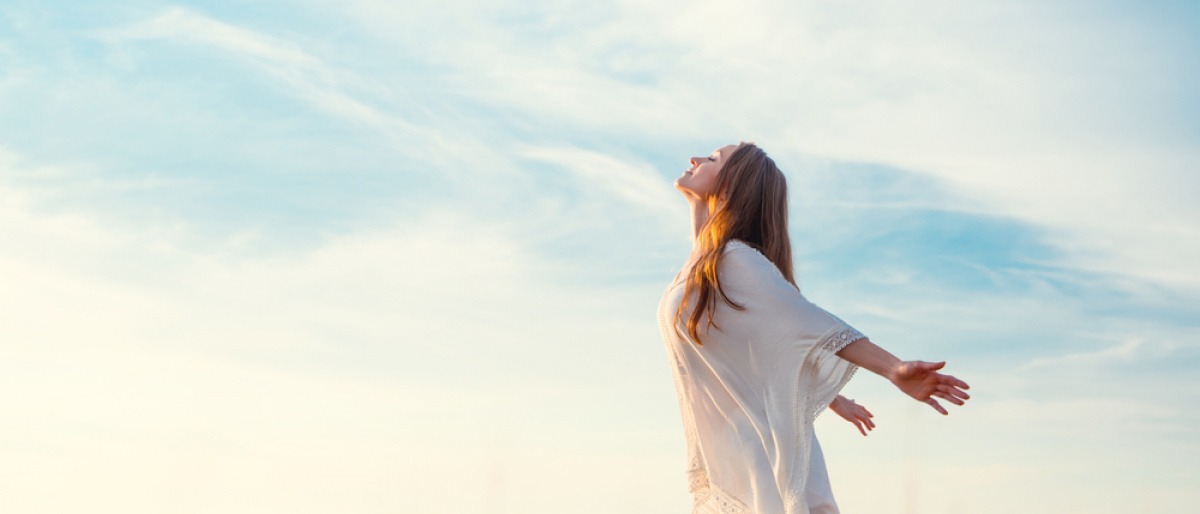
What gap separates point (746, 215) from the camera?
5246 mm

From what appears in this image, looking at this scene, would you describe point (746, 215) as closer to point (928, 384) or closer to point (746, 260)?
point (746, 260)

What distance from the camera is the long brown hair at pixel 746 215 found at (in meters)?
5.12

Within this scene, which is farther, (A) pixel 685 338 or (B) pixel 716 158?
(B) pixel 716 158

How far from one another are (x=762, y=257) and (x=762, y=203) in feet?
1.09

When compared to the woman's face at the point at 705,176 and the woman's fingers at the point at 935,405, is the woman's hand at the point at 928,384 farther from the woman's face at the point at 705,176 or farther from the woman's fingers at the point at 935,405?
the woman's face at the point at 705,176

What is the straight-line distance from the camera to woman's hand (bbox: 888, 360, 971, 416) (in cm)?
442

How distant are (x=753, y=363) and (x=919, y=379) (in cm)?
73

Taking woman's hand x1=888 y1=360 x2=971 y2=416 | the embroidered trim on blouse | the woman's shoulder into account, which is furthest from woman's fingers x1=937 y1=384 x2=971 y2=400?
the woman's shoulder

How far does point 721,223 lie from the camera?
5242 millimetres

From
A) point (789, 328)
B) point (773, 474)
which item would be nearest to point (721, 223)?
point (789, 328)

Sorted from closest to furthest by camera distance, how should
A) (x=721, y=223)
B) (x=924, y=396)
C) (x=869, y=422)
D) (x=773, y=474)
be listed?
(x=924, y=396)
(x=773, y=474)
(x=721, y=223)
(x=869, y=422)

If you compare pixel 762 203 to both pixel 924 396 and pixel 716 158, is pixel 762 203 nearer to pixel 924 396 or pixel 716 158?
pixel 716 158

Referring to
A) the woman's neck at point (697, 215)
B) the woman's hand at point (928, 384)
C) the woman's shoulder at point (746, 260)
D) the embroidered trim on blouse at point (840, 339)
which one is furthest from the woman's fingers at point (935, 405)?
the woman's neck at point (697, 215)

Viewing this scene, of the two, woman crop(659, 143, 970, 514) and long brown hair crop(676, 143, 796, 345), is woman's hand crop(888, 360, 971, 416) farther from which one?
long brown hair crop(676, 143, 796, 345)
